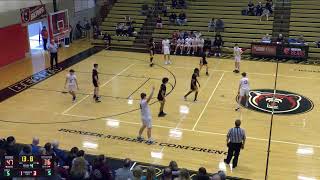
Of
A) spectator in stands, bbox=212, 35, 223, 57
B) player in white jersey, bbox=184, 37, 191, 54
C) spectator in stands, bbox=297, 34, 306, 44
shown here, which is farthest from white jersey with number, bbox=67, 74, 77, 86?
spectator in stands, bbox=297, 34, 306, 44

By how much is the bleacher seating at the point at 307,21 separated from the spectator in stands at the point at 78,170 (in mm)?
20935

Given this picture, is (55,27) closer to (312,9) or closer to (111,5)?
(111,5)

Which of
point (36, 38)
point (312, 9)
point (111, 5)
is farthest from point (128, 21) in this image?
point (312, 9)

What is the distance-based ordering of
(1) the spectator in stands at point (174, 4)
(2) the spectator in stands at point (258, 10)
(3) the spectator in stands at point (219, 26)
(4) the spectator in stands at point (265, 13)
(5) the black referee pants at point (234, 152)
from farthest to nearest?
1. (1) the spectator in stands at point (174, 4)
2. (2) the spectator in stands at point (258, 10)
3. (4) the spectator in stands at point (265, 13)
4. (3) the spectator in stands at point (219, 26)
5. (5) the black referee pants at point (234, 152)

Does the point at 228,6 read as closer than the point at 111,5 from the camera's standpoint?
Yes

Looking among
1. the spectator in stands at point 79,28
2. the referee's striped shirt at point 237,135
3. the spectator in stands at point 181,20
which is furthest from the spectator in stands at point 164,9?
the referee's striped shirt at point 237,135

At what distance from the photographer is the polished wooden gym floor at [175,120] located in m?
13.2

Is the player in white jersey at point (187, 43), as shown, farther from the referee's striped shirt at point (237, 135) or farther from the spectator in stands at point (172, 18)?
the referee's striped shirt at point (237, 135)

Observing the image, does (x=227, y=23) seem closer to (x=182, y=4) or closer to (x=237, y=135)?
(x=182, y=4)

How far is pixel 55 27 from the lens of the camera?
2828 centimetres

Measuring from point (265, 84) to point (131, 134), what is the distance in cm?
873

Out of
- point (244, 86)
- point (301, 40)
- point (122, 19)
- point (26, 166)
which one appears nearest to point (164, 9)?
point (122, 19)

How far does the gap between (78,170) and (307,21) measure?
24.0m

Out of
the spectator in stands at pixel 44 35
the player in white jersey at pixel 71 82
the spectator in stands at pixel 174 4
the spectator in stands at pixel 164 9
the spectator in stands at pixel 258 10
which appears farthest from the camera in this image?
the spectator in stands at pixel 174 4
